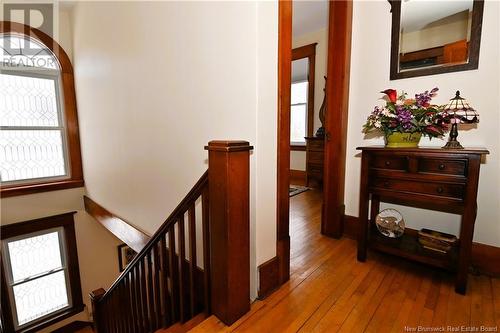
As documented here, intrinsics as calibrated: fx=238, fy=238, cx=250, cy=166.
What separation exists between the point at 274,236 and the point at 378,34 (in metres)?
1.75

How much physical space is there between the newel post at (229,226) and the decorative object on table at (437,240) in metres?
1.24

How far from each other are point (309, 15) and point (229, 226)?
3.73 meters

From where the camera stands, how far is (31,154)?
3.71 metres

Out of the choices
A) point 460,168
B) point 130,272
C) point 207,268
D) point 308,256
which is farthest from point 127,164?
point 460,168

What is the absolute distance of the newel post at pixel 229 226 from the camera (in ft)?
3.68

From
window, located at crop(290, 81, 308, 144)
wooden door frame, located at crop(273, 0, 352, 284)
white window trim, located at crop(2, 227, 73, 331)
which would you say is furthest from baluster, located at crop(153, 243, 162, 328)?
window, located at crop(290, 81, 308, 144)

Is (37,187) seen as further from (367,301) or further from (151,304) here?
(367,301)

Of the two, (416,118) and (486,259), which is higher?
(416,118)

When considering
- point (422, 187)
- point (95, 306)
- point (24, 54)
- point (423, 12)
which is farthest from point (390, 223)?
point (24, 54)

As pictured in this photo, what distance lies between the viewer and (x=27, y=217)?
140 inches

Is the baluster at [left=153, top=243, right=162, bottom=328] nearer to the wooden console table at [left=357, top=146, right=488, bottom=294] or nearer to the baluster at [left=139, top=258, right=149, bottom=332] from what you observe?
the baluster at [left=139, top=258, right=149, bottom=332]

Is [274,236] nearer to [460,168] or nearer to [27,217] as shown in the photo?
[460,168]

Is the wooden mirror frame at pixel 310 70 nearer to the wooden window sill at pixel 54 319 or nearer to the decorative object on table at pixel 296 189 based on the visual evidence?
the decorative object on table at pixel 296 189

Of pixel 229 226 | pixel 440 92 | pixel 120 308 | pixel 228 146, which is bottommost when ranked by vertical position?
pixel 120 308
